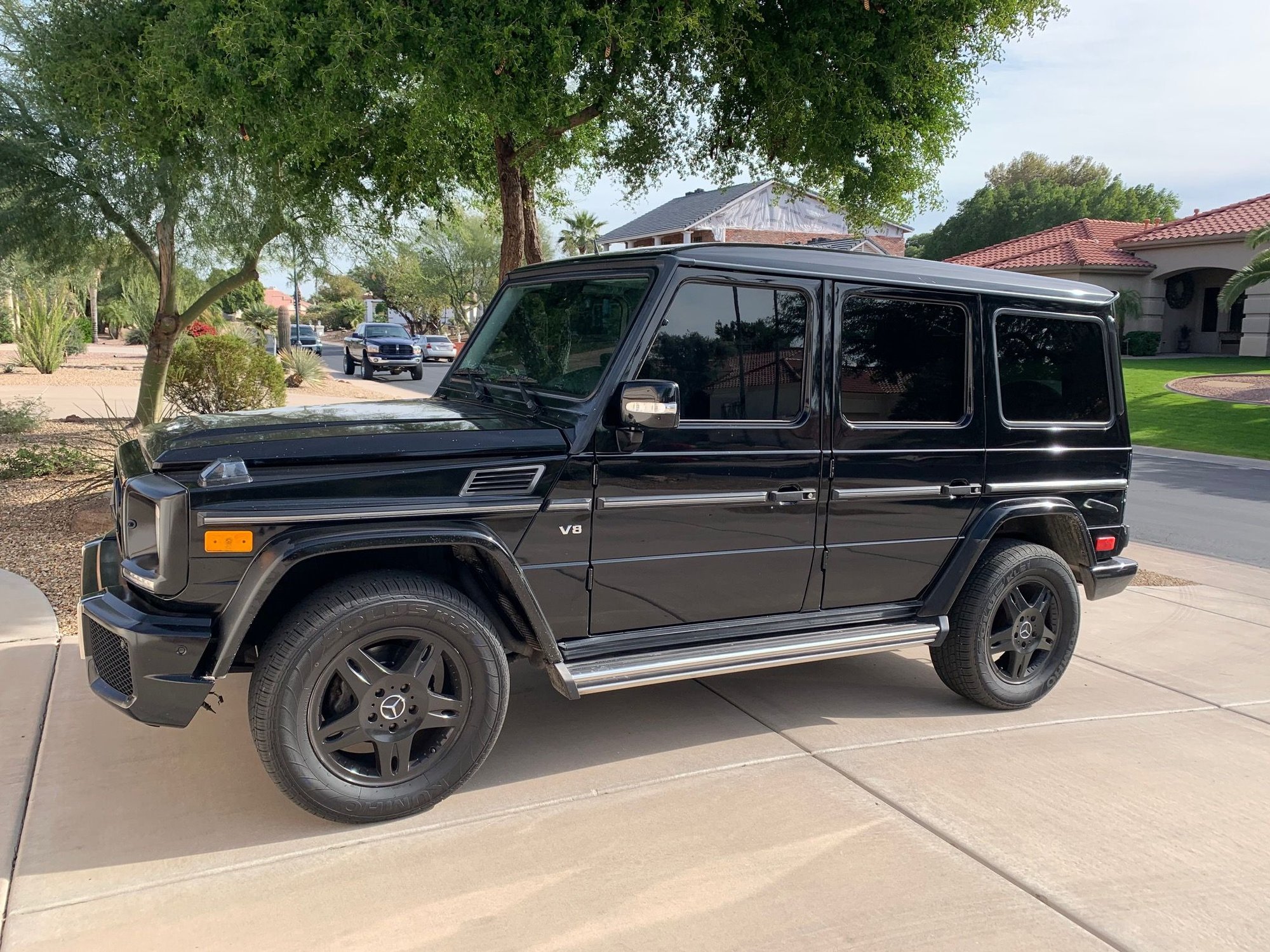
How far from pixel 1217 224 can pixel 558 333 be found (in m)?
36.3

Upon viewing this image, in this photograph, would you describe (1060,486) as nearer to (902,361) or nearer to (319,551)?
(902,361)

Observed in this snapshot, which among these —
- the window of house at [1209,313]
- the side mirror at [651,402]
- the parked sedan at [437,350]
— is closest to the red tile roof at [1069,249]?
the window of house at [1209,313]

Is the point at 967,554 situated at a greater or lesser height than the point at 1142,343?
lesser

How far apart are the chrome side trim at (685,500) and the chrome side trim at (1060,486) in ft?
4.36

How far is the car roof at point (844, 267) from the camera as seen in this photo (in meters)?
4.11

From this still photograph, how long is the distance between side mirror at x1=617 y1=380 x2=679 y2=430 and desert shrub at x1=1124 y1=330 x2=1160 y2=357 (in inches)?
1380

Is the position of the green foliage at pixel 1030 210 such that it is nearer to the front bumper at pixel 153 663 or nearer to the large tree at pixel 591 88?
the large tree at pixel 591 88

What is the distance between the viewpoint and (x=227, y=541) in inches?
129

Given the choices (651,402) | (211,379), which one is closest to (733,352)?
(651,402)

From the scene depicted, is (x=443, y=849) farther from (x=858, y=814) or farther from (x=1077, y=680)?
(x=1077, y=680)

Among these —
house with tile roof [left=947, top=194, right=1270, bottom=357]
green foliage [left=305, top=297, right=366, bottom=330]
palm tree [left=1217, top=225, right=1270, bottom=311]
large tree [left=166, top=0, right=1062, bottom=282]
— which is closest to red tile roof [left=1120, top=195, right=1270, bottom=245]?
house with tile roof [left=947, top=194, right=1270, bottom=357]

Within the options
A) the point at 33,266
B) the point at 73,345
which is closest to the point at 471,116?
the point at 33,266

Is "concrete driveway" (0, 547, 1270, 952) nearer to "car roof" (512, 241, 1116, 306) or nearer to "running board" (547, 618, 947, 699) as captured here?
"running board" (547, 618, 947, 699)

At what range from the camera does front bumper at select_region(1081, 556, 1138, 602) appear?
518 cm
